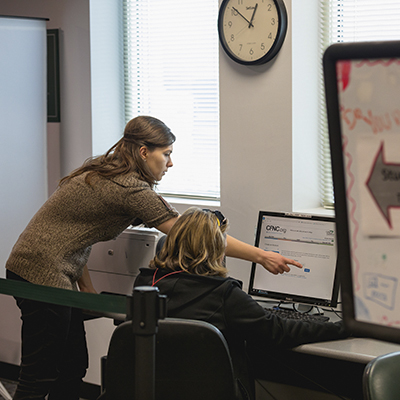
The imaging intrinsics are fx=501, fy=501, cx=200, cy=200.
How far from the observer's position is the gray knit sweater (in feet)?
6.42

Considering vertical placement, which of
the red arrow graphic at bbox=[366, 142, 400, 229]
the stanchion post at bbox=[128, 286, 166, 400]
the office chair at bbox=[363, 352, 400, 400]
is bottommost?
the office chair at bbox=[363, 352, 400, 400]

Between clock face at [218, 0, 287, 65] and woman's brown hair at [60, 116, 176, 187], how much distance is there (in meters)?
0.71

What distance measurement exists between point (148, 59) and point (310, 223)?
5.63 ft

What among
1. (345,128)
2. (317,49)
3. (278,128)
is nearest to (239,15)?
(317,49)

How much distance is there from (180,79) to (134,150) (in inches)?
48.8

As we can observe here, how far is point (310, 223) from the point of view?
7.06ft

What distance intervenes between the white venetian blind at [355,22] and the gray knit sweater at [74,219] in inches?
45.2

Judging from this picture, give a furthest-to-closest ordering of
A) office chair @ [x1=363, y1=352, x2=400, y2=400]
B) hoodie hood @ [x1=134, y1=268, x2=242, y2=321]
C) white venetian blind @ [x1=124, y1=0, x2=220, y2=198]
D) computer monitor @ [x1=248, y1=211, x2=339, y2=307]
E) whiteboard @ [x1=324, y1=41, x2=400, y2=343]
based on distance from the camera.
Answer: white venetian blind @ [x1=124, y1=0, x2=220, y2=198]
computer monitor @ [x1=248, y1=211, x2=339, y2=307]
hoodie hood @ [x1=134, y1=268, x2=242, y2=321]
office chair @ [x1=363, y1=352, x2=400, y2=400]
whiteboard @ [x1=324, y1=41, x2=400, y2=343]

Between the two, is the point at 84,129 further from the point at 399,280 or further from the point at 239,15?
the point at 399,280

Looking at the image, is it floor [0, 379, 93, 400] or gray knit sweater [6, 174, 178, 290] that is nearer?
gray knit sweater [6, 174, 178, 290]

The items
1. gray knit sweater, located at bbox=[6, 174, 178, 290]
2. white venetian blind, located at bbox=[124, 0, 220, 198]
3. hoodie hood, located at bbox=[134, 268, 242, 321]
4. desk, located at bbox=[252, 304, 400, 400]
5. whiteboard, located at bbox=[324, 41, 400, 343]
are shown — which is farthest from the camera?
white venetian blind, located at bbox=[124, 0, 220, 198]

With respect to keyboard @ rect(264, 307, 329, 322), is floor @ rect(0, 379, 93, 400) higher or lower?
lower

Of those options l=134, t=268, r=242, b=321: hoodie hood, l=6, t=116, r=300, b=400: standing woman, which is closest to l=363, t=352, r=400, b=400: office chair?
l=134, t=268, r=242, b=321: hoodie hood

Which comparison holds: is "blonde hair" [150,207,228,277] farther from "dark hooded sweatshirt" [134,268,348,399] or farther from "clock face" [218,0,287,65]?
"clock face" [218,0,287,65]
